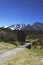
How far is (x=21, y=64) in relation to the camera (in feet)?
76.3

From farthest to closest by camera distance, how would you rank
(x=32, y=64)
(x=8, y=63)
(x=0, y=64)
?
(x=32, y=64) → (x=8, y=63) → (x=0, y=64)

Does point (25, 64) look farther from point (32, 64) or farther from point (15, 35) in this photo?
point (15, 35)

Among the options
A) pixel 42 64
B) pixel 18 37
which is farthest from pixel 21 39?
pixel 42 64

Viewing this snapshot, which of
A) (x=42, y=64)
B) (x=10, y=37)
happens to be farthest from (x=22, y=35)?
(x=42, y=64)

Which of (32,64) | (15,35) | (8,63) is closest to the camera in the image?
(8,63)

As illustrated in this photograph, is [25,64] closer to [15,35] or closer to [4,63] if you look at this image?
[4,63]

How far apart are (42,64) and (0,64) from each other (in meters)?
6.71

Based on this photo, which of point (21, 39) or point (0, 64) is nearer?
point (0, 64)

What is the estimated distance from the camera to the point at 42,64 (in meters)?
24.8

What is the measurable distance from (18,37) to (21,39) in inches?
77.1

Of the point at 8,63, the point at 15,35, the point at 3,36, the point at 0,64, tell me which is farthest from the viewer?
the point at 15,35

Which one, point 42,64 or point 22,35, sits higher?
point 22,35

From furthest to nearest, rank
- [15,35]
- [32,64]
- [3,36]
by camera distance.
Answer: [15,35] < [3,36] < [32,64]

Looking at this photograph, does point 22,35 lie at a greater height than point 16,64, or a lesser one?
greater
